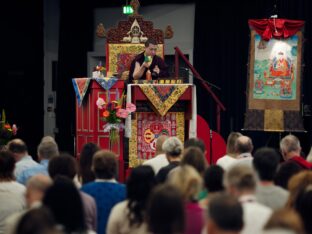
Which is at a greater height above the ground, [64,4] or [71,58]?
[64,4]

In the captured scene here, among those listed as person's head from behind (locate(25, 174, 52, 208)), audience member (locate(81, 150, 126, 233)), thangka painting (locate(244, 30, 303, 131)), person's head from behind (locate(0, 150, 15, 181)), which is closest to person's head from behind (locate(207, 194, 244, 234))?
person's head from behind (locate(25, 174, 52, 208))

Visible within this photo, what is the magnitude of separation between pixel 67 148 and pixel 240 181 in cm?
1201

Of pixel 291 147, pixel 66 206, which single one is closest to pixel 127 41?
pixel 291 147

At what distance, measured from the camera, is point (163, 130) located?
1095 centimetres

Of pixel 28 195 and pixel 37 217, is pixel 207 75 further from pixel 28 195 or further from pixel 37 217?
pixel 37 217

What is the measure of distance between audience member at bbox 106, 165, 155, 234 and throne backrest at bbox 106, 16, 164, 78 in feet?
22.9

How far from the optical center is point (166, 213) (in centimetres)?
375

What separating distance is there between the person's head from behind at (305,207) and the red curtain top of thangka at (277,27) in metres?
8.10

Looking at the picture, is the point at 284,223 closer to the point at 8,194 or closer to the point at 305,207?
the point at 305,207

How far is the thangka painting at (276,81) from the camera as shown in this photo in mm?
12664

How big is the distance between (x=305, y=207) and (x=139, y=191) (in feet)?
3.32

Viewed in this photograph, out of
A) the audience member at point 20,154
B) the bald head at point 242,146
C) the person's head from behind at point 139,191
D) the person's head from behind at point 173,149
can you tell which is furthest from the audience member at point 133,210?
the bald head at point 242,146

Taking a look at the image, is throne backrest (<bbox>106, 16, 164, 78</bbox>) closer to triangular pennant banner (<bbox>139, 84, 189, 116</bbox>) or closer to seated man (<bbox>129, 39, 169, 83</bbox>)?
seated man (<bbox>129, 39, 169, 83</bbox>)

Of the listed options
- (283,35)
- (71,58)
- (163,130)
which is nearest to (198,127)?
(163,130)
